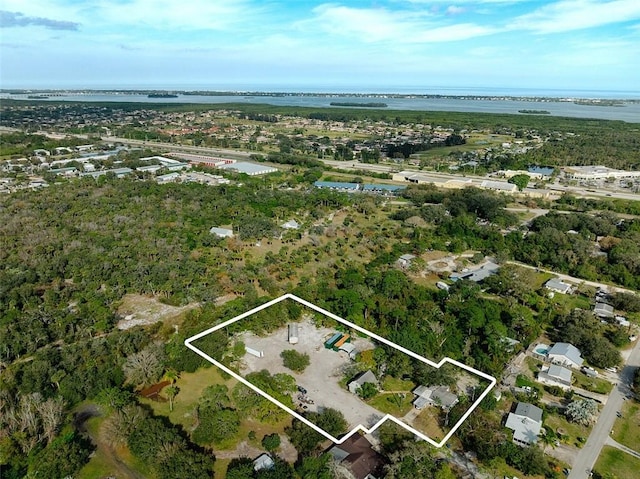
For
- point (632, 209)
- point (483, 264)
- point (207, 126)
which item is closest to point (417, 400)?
point (483, 264)

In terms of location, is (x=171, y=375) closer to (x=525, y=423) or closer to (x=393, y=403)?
(x=393, y=403)

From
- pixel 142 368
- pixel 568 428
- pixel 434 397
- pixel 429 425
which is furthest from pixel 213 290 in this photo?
pixel 568 428

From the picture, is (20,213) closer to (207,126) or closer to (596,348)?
(596,348)

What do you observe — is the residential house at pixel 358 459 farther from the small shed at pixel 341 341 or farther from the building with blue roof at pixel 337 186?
the building with blue roof at pixel 337 186

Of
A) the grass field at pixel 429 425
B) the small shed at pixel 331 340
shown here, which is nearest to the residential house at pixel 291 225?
the small shed at pixel 331 340

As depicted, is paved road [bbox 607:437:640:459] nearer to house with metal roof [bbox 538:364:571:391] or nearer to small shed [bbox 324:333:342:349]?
house with metal roof [bbox 538:364:571:391]
